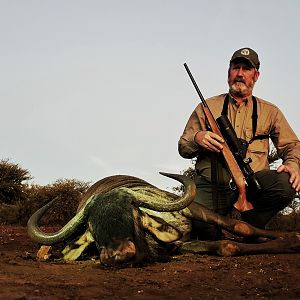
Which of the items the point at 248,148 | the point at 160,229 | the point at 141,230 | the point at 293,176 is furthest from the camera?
the point at 248,148

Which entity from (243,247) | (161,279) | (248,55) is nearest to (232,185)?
(243,247)

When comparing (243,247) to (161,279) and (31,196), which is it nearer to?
(161,279)

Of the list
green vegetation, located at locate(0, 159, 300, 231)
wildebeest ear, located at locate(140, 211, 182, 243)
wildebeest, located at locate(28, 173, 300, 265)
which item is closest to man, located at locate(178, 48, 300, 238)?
wildebeest, located at locate(28, 173, 300, 265)

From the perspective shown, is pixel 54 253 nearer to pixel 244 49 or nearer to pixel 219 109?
pixel 219 109

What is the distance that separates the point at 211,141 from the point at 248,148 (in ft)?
1.93

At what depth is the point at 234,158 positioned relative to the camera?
572cm

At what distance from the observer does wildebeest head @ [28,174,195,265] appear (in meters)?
4.30

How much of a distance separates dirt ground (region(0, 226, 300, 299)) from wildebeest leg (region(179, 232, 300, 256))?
0.56 ft

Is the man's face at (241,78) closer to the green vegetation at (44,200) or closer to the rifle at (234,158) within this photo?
the rifle at (234,158)

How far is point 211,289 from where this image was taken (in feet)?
11.1

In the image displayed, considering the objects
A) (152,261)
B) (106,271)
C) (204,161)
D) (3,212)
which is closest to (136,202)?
(152,261)

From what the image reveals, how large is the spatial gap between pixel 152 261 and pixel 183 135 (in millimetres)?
2032

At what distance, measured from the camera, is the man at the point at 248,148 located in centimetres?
576

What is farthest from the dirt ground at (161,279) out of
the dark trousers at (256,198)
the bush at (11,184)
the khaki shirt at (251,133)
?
the bush at (11,184)
